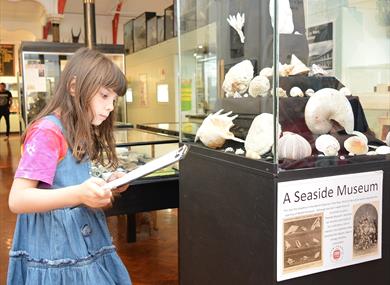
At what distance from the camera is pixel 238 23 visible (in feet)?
6.85

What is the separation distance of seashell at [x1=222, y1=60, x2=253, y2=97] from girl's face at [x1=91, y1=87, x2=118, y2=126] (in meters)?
0.76

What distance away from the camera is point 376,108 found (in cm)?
250

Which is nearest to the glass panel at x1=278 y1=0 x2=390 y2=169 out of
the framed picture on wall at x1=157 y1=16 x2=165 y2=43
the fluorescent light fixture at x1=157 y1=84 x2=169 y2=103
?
the fluorescent light fixture at x1=157 y1=84 x2=169 y2=103

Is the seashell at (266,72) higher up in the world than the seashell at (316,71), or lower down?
lower down

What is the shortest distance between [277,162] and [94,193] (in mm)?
667

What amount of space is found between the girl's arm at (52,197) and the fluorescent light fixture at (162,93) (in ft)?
24.7

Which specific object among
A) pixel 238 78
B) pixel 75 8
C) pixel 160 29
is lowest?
pixel 238 78

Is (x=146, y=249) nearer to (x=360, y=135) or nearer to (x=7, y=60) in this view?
(x=360, y=135)

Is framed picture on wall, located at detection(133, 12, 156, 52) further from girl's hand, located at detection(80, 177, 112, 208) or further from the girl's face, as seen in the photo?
girl's hand, located at detection(80, 177, 112, 208)

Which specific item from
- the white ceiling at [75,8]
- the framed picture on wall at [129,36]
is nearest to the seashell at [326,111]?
the white ceiling at [75,8]

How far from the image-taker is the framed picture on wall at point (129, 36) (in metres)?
10.9

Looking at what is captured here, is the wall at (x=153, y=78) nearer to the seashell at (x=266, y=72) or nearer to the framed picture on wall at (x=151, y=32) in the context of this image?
the framed picture on wall at (x=151, y=32)

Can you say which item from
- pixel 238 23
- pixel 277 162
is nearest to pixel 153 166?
pixel 277 162

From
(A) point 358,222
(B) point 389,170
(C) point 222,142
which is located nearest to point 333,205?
(A) point 358,222
